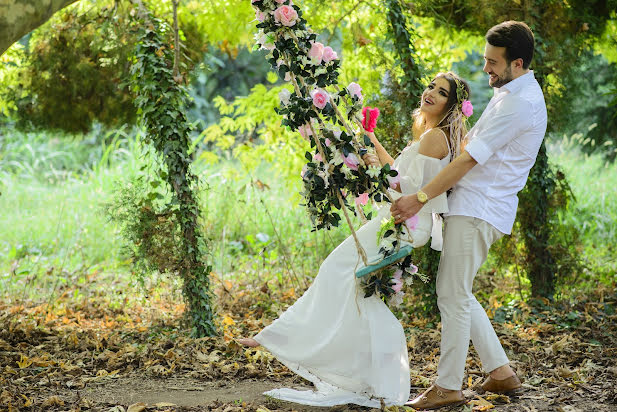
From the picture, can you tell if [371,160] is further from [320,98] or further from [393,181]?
[320,98]

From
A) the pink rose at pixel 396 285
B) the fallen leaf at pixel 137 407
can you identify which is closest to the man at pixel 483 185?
the pink rose at pixel 396 285

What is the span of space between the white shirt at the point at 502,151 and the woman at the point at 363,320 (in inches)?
5.9

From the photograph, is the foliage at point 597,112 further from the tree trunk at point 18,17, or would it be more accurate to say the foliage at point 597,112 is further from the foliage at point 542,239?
the tree trunk at point 18,17

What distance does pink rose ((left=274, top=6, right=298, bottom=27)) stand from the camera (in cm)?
339

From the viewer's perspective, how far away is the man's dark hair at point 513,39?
11.2 feet

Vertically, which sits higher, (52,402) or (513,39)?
(513,39)

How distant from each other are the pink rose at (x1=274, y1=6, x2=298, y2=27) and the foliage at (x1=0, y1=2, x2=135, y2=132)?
3281mm

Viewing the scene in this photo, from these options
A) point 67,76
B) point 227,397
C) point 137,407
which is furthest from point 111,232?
point 137,407

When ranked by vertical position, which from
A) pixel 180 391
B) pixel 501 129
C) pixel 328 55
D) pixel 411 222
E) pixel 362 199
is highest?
pixel 328 55

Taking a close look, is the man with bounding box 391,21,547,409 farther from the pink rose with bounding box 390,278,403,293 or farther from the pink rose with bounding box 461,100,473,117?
the pink rose with bounding box 390,278,403,293

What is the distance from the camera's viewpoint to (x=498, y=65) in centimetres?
353

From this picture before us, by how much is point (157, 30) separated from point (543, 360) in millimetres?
3522

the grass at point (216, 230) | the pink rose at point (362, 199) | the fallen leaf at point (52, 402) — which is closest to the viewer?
the pink rose at point (362, 199)

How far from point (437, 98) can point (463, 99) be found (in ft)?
0.46
